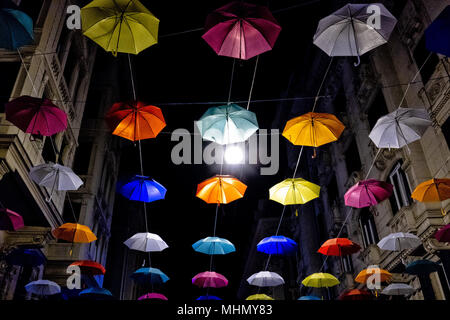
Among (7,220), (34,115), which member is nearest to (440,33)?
(34,115)

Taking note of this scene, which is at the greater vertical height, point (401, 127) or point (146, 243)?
point (401, 127)

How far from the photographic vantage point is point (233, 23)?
8.23 m

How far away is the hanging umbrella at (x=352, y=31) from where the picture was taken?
837 centimetres

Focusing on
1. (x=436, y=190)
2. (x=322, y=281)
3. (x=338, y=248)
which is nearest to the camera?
(x=436, y=190)

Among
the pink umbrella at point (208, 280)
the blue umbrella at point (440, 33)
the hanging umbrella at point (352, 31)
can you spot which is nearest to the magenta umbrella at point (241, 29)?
the hanging umbrella at point (352, 31)

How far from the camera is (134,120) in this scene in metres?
9.84

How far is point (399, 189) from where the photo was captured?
1577 cm

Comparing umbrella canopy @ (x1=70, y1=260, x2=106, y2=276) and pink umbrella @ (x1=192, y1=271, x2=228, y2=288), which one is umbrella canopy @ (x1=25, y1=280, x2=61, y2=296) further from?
pink umbrella @ (x1=192, y1=271, x2=228, y2=288)

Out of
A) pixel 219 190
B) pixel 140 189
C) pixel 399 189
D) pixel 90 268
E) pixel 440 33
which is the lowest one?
pixel 90 268

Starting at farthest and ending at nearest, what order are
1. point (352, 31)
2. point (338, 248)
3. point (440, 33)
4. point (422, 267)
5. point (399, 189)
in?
point (399, 189), point (338, 248), point (422, 267), point (352, 31), point (440, 33)

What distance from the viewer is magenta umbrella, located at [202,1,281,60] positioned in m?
8.21

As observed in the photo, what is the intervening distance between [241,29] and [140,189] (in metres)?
6.32

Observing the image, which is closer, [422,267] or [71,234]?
[422,267]

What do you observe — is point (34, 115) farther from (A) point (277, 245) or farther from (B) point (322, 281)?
(B) point (322, 281)
